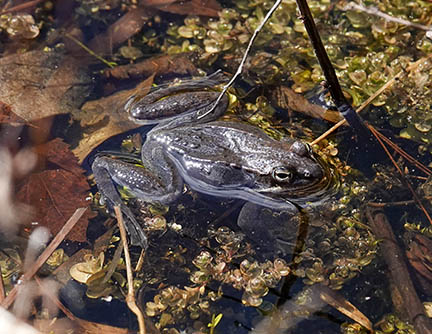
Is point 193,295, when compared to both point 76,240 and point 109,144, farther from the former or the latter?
point 109,144

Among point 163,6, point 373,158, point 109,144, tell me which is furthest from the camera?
point 163,6

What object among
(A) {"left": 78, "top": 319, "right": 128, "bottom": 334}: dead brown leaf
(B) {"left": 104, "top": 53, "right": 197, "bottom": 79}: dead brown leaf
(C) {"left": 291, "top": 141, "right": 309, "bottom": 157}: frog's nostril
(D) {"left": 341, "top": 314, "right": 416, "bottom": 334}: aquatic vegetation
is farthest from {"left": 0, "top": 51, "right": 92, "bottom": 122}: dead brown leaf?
(D) {"left": 341, "top": 314, "right": 416, "bottom": 334}: aquatic vegetation

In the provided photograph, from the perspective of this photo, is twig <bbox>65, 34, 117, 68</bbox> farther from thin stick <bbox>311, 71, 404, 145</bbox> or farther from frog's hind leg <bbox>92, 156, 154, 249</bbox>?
thin stick <bbox>311, 71, 404, 145</bbox>

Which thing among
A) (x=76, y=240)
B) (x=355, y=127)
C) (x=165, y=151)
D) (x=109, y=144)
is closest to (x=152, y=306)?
(x=76, y=240)

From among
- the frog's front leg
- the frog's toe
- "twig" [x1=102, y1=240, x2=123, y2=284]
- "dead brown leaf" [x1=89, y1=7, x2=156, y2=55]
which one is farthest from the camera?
"dead brown leaf" [x1=89, y1=7, x2=156, y2=55]

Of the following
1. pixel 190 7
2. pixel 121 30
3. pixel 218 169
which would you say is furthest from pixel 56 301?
pixel 190 7

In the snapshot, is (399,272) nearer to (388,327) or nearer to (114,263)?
(388,327)

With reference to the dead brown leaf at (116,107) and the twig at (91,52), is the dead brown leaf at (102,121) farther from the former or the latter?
the twig at (91,52)
